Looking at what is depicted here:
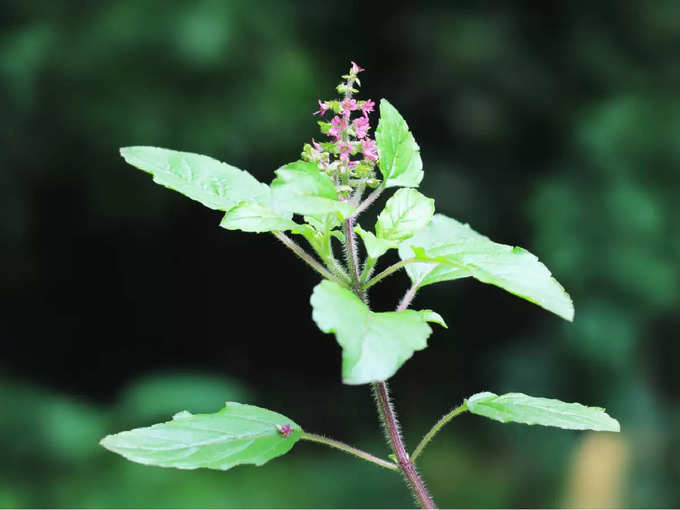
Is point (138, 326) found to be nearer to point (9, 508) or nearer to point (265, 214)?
point (9, 508)

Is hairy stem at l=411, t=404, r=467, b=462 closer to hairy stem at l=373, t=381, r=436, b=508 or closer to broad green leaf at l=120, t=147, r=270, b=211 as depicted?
hairy stem at l=373, t=381, r=436, b=508

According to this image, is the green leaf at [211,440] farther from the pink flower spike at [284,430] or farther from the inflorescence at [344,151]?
the inflorescence at [344,151]

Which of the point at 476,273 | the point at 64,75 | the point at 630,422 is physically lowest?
the point at 476,273

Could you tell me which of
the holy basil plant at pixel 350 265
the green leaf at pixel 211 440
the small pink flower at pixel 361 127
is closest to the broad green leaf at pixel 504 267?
the holy basil plant at pixel 350 265

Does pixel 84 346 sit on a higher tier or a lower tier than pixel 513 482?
higher

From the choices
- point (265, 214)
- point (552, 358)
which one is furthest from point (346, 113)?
point (552, 358)

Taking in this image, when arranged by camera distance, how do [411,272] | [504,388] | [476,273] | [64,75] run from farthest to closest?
[504,388]
[64,75]
[411,272]
[476,273]

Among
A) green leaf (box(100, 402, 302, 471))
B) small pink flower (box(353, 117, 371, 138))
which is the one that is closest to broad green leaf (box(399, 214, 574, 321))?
small pink flower (box(353, 117, 371, 138))
